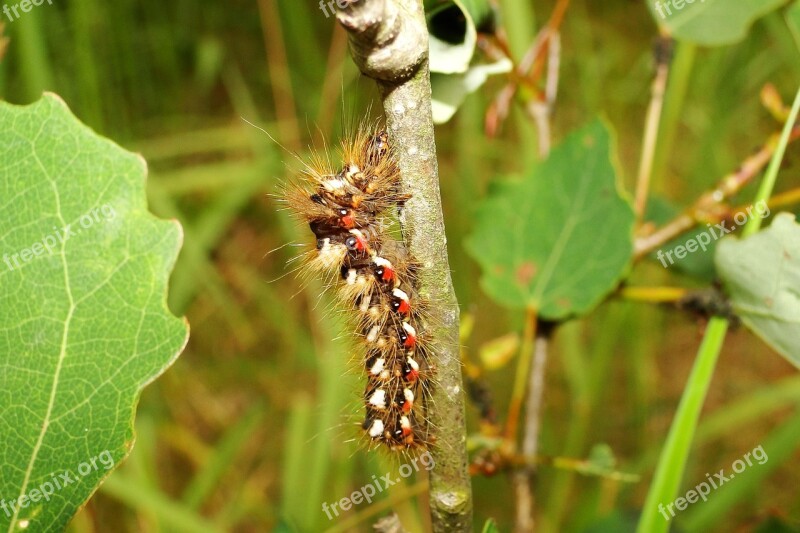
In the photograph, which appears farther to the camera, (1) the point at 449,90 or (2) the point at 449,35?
(1) the point at 449,90

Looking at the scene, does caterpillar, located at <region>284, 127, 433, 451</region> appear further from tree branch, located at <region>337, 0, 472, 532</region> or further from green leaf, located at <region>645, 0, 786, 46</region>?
green leaf, located at <region>645, 0, 786, 46</region>

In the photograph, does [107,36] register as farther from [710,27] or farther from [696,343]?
[696,343]

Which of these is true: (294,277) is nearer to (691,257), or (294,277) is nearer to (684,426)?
(691,257)

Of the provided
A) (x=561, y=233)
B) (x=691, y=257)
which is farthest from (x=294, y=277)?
(x=691, y=257)

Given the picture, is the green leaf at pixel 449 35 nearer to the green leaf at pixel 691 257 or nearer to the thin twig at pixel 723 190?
the thin twig at pixel 723 190

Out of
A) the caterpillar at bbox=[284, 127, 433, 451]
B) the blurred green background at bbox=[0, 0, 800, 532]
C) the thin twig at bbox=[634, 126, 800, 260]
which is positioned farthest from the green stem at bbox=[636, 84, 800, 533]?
the blurred green background at bbox=[0, 0, 800, 532]

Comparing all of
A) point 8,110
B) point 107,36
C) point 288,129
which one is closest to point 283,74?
point 288,129

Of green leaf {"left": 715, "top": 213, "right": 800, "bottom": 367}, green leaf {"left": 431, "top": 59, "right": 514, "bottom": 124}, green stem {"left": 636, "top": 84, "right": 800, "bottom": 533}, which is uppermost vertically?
green leaf {"left": 431, "top": 59, "right": 514, "bottom": 124}
